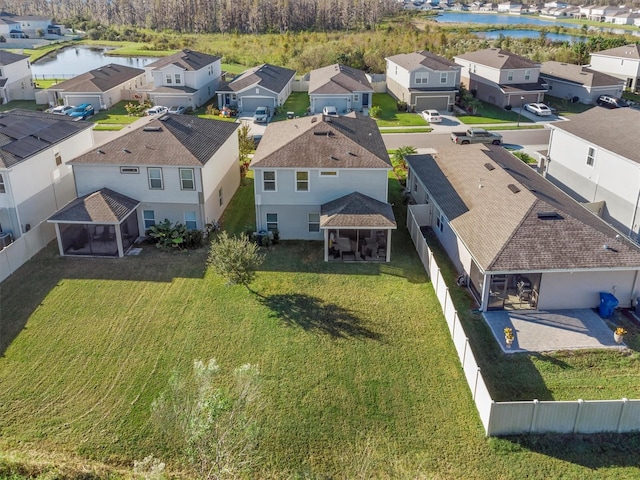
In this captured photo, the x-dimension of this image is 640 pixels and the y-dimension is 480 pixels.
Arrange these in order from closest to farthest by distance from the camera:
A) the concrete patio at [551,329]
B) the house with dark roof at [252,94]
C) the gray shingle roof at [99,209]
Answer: the concrete patio at [551,329], the gray shingle roof at [99,209], the house with dark roof at [252,94]

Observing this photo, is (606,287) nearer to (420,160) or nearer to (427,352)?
(427,352)

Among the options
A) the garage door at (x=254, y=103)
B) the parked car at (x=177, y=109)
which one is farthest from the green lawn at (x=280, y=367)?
the garage door at (x=254, y=103)

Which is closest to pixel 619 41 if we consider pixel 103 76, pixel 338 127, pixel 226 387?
pixel 338 127

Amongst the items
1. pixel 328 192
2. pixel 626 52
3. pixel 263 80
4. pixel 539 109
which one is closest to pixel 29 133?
pixel 328 192

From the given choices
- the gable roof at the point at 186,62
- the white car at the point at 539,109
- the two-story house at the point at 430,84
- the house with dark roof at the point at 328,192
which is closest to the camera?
the house with dark roof at the point at 328,192

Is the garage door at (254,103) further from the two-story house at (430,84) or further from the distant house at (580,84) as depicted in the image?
the distant house at (580,84)

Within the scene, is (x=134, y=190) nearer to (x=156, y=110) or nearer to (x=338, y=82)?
(x=156, y=110)

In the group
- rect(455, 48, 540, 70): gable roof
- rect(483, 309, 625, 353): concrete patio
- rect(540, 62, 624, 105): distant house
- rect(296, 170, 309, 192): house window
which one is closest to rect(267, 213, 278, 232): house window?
rect(296, 170, 309, 192): house window
